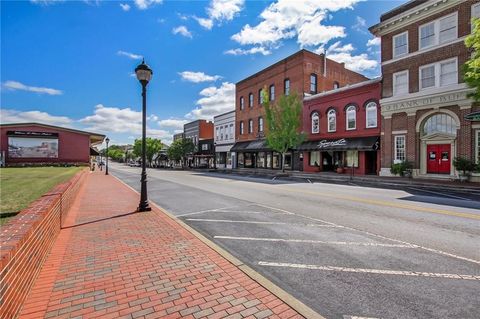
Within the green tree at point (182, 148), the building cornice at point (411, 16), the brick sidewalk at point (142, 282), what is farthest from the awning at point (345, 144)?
the green tree at point (182, 148)

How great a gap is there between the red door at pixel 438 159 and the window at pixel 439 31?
7.63 metres

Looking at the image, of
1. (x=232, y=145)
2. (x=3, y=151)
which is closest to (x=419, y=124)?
(x=232, y=145)

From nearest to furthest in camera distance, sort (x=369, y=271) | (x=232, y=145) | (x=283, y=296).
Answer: (x=283, y=296) < (x=369, y=271) < (x=232, y=145)

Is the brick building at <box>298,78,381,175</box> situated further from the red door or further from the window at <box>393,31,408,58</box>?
the red door

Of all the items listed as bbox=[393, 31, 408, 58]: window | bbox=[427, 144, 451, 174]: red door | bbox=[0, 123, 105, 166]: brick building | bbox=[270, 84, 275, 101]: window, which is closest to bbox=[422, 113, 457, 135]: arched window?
bbox=[427, 144, 451, 174]: red door

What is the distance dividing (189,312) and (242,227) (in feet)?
13.7

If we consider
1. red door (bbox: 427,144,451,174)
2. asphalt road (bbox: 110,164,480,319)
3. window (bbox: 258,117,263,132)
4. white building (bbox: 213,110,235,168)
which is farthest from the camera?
white building (bbox: 213,110,235,168)

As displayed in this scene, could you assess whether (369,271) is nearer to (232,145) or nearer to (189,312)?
(189,312)

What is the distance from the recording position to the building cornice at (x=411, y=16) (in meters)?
19.2

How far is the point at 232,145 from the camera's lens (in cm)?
4578

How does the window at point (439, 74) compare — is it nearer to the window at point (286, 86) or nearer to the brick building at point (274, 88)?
the brick building at point (274, 88)

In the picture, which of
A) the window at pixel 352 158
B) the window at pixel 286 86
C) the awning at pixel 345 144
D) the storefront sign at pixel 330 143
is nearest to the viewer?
the awning at pixel 345 144

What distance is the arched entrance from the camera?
19091 millimetres

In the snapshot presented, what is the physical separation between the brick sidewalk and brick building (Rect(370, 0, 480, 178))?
20.9 m
